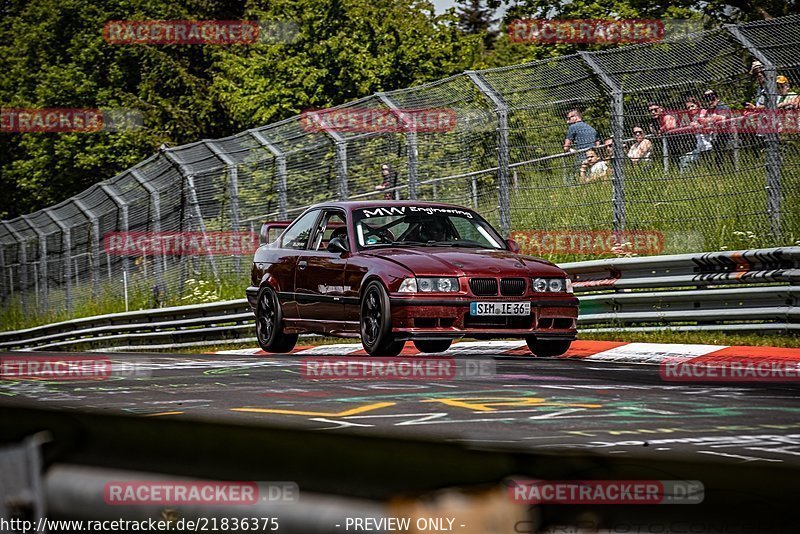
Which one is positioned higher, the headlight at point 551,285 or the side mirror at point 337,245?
the side mirror at point 337,245

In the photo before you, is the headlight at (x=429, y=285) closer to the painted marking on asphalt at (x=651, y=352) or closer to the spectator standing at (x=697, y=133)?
the painted marking on asphalt at (x=651, y=352)

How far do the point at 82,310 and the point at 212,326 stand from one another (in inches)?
390

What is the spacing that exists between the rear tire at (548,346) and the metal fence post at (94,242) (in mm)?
14737

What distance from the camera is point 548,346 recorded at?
11820 millimetres

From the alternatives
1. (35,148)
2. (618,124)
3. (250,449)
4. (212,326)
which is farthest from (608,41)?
(250,449)

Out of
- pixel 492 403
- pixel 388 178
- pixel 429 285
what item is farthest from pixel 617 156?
pixel 492 403

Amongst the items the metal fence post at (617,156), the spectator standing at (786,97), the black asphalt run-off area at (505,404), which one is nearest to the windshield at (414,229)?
the black asphalt run-off area at (505,404)

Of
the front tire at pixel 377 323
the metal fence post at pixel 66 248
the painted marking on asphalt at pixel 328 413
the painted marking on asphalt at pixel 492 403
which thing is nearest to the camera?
the painted marking on asphalt at pixel 328 413

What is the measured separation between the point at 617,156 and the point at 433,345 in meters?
2.95

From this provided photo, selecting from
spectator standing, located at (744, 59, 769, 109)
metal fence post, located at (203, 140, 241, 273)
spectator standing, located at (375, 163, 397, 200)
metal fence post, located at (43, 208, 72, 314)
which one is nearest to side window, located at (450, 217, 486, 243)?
spectator standing, located at (744, 59, 769, 109)

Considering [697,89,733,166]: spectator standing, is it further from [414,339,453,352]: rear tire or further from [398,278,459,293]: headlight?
[398,278,459,293]: headlight

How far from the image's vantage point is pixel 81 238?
28.1 m

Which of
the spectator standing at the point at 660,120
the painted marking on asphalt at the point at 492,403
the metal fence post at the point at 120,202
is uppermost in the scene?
the metal fence post at the point at 120,202

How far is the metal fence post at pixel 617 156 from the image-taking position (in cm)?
1409
